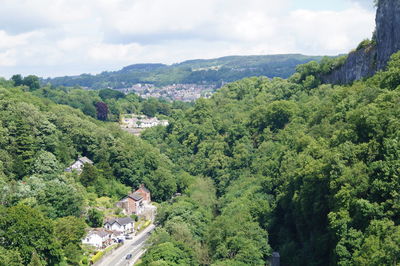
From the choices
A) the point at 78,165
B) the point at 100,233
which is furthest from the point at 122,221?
the point at 78,165

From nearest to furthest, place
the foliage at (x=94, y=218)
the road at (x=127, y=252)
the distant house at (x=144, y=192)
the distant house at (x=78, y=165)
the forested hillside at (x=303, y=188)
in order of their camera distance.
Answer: the forested hillside at (x=303, y=188)
the road at (x=127, y=252)
the foliage at (x=94, y=218)
the distant house at (x=78, y=165)
the distant house at (x=144, y=192)

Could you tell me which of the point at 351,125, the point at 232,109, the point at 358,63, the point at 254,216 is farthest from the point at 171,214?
the point at 232,109

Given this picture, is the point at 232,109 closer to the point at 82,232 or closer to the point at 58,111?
the point at 58,111

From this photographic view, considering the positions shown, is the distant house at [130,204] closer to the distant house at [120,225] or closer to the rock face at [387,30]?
the distant house at [120,225]

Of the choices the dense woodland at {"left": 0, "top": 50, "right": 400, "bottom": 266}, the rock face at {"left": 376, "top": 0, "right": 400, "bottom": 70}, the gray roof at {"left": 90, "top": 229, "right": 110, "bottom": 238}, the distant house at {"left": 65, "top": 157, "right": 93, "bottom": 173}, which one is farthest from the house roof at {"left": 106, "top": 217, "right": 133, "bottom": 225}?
the rock face at {"left": 376, "top": 0, "right": 400, "bottom": 70}

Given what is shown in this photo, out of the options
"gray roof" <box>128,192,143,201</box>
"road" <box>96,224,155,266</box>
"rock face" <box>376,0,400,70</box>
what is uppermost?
"rock face" <box>376,0,400,70</box>

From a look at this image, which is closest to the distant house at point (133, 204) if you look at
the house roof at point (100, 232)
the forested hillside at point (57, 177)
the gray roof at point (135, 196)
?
the gray roof at point (135, 196)

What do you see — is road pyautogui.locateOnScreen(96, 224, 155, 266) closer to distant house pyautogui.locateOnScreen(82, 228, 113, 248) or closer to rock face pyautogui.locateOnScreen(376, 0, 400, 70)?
distant house pyautogui.locateOnScreen(82, 228, 113, 248)

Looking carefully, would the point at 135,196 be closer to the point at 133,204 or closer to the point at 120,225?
the point at 133,204
